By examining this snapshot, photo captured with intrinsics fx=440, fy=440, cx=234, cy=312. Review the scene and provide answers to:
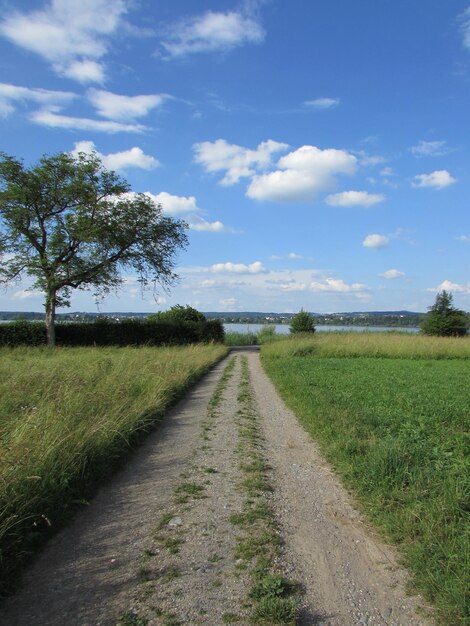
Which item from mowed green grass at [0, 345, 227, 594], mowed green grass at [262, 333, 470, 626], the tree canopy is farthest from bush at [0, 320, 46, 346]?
the tree canopy

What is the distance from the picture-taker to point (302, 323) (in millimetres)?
40344

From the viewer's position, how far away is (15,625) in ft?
8.92

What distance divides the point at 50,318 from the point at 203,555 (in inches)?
1092

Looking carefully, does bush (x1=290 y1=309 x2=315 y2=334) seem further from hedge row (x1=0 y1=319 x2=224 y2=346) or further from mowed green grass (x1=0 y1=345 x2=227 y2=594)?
mowed green grass (x1=0 y1=345 x2=227 y2=594)

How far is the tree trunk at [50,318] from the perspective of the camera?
28219 mm

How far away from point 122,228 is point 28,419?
83.4 feet

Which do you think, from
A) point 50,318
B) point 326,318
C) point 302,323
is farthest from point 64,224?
point 326,318

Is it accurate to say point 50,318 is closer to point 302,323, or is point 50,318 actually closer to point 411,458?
point 302,323

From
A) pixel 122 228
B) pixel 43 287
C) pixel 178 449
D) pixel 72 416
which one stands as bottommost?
pixel 178 449

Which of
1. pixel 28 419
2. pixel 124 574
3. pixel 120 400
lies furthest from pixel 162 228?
pixel 124 574

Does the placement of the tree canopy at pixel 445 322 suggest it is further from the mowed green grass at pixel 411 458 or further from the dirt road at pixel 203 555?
the dirt road at pixel 203 555

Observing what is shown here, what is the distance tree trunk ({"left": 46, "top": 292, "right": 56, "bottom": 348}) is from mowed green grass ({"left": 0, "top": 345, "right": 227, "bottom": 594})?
18909 mm

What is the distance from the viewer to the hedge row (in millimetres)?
29328

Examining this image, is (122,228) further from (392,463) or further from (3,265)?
(392,463)
